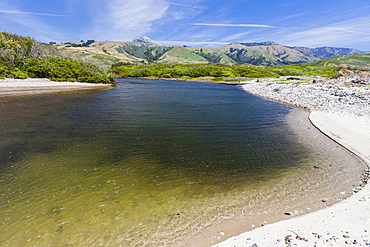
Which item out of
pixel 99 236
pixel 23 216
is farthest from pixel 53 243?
pixel 23 216

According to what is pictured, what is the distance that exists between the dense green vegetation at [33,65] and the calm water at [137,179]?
168 ft

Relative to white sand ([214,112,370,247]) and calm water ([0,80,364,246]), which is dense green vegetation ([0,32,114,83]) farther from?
white sand ([214,112,370,247])

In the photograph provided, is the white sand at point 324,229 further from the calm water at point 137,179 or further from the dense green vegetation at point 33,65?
the dense green vegetation at point 33,65

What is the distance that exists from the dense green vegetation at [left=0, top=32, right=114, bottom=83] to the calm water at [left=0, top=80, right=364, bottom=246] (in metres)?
51.1

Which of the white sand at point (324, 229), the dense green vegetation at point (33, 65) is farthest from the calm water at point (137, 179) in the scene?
the dense green vegetation at point (33, 65)

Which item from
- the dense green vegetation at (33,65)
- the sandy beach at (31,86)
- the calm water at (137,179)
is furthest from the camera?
the dense green vegetation at (33,65)

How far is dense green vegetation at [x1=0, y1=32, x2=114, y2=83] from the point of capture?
54.4m

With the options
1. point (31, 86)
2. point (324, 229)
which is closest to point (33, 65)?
point (31, 86)

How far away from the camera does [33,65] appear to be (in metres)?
59.5

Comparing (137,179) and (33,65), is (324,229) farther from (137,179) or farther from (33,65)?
(33,65)

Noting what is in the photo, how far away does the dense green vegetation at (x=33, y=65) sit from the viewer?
54.4 m

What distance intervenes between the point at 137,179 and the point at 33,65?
72.8 m

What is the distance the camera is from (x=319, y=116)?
24.7 meters

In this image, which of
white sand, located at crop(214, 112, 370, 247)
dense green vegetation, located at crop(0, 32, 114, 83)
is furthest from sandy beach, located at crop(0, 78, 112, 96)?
white sand, located at crop(214, 112, 370, 247)
